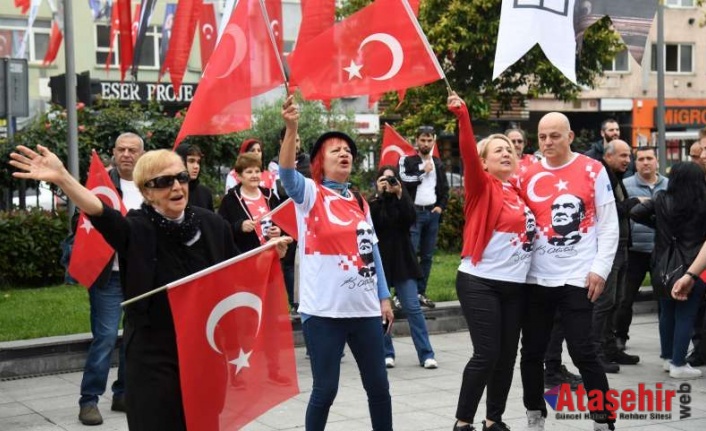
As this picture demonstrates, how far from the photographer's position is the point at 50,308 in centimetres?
1185

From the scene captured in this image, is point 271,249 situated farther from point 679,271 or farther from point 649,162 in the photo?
point 649,162

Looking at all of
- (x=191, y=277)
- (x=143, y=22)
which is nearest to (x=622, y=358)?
(x=191, y=277)

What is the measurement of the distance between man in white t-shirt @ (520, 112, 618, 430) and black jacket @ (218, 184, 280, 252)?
293 cm

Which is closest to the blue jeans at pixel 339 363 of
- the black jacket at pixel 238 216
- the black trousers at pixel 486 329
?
the black trousers at pixel 486 329

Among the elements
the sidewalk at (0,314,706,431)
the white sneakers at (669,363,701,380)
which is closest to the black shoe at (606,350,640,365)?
the sidewalk at (0,314,706,431)

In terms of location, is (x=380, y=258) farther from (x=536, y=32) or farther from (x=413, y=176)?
(x=413, y=176)

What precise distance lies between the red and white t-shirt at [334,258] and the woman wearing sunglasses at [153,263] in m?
1.06

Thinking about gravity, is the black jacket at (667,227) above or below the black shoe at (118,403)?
above

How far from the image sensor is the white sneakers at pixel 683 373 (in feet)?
29.8

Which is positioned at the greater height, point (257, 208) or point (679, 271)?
point (257, 208)

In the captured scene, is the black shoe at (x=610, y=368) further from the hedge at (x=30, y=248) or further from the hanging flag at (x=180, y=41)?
the hedge at (x=30, y=248)

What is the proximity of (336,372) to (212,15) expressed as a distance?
39.8ft

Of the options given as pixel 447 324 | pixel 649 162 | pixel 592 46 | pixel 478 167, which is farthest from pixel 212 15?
pixel 592 46

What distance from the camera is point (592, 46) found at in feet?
99.7
